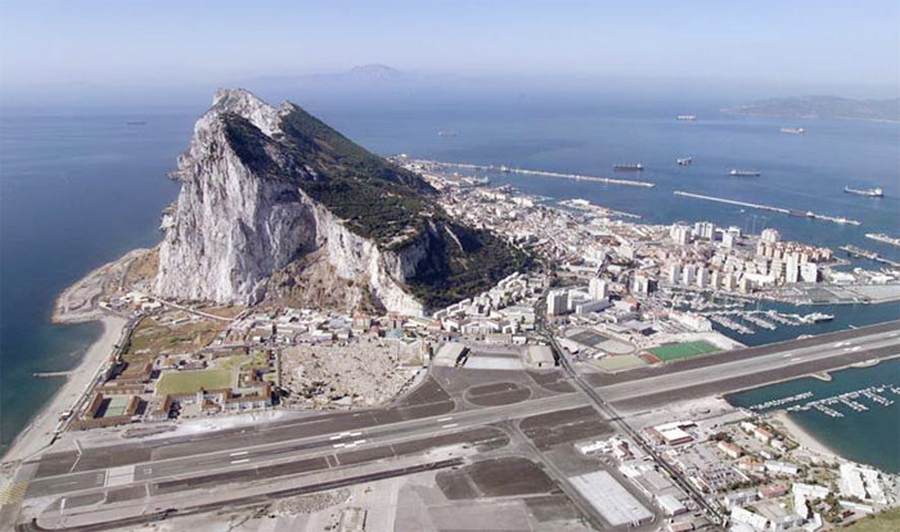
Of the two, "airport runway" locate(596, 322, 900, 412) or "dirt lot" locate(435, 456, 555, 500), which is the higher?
"airport runway" locate(596, 322, 900, 412)

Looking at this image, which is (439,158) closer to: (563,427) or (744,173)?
(744,173)

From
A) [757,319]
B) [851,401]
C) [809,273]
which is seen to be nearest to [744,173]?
[809,273]

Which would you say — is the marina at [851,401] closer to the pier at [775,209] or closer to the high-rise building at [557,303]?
the high-rise building at [557,303]

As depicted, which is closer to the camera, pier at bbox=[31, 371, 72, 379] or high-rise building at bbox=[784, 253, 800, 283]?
pier at bbox=[31, 371, 72, 379]

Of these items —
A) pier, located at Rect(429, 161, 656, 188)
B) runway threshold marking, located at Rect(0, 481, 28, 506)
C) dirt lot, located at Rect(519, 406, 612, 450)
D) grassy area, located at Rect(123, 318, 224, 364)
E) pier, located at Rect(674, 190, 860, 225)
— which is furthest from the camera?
pier, located at Rect(429, 161, 656, 188)

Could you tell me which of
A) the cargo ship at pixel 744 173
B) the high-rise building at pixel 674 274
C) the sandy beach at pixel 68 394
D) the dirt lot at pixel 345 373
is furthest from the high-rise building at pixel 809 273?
the cargo ship at pixel 744 173

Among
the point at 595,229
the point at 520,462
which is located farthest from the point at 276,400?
the point at 595,229

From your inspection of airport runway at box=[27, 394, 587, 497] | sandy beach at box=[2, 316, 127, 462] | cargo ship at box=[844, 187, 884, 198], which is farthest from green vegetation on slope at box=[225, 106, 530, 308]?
cargo ship at box=[844, 187, 884, 198]

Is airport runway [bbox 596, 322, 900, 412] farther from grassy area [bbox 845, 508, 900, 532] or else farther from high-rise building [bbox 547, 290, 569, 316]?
grassy area [bbox 845, 508, 900, 532]
